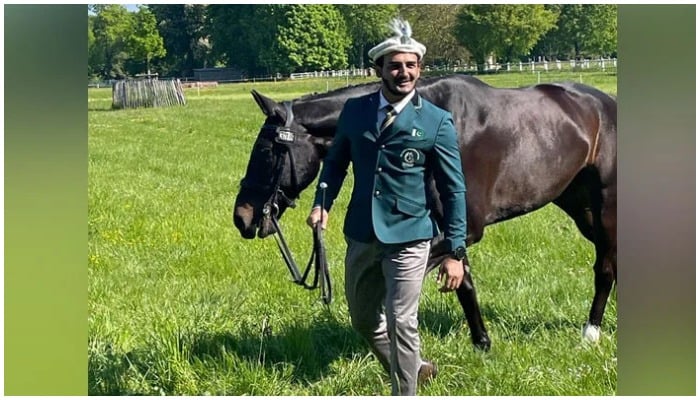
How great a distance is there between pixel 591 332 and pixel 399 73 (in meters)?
2.33

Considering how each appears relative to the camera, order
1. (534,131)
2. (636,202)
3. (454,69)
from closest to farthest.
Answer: (636,202) < (454,69) < (534,131)

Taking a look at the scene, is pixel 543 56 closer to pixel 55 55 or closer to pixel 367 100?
pixel 367 100

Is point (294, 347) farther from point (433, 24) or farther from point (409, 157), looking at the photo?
point (433, 24)

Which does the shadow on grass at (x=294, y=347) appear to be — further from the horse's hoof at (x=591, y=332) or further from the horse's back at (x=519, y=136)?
the horse's hoof at (x=591, y=332)

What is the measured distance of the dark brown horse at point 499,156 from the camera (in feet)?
13.5

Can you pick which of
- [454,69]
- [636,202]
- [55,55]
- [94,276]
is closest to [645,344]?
[636,202]

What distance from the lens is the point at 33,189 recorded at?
3.35 metres

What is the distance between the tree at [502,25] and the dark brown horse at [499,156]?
10.0 inches

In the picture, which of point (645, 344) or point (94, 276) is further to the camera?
point (94, 276)

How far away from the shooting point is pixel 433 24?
398 centimetres

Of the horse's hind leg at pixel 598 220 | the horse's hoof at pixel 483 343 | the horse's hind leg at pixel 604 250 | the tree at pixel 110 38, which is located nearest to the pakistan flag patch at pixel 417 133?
the tree at pixel 110 38

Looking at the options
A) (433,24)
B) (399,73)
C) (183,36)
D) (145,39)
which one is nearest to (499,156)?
(433,24)

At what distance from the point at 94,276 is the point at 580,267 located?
10.8ft

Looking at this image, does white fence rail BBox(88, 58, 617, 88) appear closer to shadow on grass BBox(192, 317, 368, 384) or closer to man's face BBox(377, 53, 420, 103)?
man's face BBox(377, 53, 420, 103)
